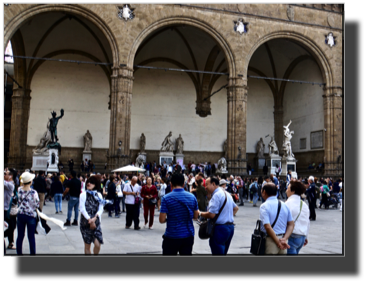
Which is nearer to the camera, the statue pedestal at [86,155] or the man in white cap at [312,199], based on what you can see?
the man in white cap at [312,199]

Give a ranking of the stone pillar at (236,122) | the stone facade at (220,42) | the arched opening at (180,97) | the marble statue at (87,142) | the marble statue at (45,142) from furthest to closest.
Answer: the arched opening at (180,97), the marble statue at (87,142), the stone pillar at (236,122), the stone facade at (220,42), the marble statue at (45,142)

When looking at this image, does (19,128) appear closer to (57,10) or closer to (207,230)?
(57,10)

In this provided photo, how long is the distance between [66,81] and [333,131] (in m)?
20.0

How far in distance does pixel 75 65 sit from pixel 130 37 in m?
8.61

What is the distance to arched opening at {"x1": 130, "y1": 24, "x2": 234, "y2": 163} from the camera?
27.5 meters

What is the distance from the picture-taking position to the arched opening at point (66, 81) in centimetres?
2478

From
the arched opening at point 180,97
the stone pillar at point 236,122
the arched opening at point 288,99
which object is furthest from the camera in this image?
the arched opening at point 180,97

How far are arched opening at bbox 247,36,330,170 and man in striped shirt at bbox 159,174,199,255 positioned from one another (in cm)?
2243

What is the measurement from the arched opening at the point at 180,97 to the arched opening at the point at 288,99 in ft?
10.2

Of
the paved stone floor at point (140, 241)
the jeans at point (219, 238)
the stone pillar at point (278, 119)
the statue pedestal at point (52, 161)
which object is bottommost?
the paved stone floor at point (140, 241)

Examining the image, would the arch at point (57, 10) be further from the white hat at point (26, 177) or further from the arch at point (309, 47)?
the white hat at point (26, 177)

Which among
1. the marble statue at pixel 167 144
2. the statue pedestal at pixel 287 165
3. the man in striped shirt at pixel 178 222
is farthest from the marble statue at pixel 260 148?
the man in striped shirt at pixel 178 222

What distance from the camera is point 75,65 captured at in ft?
87.7
